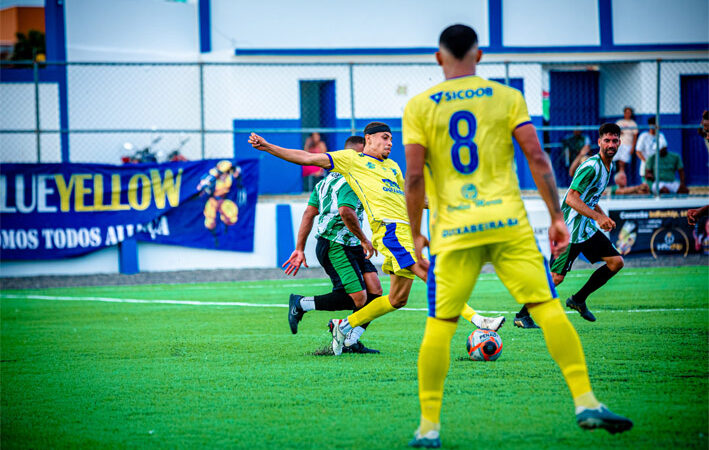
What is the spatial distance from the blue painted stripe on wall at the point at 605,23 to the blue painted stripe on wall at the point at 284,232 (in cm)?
1332

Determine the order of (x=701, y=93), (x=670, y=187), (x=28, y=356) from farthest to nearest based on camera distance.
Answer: (x=701, y=93), (x=670, y=187), (x=28, y=356)

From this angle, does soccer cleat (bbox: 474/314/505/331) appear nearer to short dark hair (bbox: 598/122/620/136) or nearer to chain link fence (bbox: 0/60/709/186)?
short dark hair (bbox: 598/122/620/136)

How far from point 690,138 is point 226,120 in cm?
1285

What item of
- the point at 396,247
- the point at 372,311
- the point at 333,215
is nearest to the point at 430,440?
the point at 396,247

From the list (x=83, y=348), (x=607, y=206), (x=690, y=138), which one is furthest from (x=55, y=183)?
(x=690, y=138)

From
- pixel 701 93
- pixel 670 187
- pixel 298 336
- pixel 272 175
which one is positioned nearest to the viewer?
pixel 298 336

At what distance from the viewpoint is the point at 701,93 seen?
2500cm

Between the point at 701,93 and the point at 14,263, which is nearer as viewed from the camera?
the point at 14,263

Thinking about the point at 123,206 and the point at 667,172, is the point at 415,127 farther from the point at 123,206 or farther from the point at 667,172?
the point at 667,172

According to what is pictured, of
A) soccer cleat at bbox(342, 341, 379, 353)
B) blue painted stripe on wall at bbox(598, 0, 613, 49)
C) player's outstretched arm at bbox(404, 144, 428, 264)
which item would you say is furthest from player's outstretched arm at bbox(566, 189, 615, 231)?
blue painted stripe on wall at bbox(598, 0, 613, 49)

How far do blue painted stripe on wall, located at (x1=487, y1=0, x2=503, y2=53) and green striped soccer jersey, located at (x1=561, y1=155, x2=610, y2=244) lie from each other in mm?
17011

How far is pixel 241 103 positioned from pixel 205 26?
114 inches

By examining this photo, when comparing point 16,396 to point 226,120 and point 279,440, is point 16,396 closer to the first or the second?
point 279,440

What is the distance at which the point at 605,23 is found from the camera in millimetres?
25750
